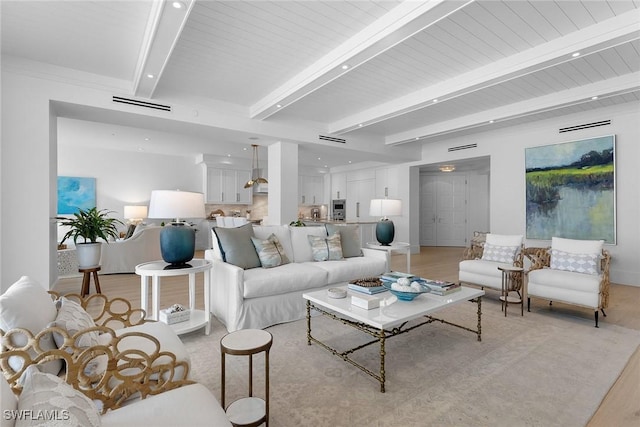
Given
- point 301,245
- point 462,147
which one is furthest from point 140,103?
point 462,147

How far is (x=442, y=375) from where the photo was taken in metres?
2.17

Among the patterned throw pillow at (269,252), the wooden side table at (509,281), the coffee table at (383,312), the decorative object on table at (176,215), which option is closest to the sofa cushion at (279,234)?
the patterned throw pillow at (269,252)

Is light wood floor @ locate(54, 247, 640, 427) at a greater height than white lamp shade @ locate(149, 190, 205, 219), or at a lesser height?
lesser

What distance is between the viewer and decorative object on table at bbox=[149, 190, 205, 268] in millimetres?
2771

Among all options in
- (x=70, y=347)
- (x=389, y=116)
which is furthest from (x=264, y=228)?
(x=389, y=116)

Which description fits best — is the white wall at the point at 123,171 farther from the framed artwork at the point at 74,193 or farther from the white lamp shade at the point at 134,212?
the white lamp shade at the point at 134,212

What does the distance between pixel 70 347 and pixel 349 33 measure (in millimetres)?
3225

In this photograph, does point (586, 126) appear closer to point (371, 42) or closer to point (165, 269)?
point (371, 42)

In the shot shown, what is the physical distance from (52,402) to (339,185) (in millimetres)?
9916

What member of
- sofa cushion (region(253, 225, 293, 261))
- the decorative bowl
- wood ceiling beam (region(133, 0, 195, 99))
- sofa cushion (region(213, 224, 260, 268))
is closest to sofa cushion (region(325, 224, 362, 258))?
sofa cushion (region(253, 225, 293, 261))

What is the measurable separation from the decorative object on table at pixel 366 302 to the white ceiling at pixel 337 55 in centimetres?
226

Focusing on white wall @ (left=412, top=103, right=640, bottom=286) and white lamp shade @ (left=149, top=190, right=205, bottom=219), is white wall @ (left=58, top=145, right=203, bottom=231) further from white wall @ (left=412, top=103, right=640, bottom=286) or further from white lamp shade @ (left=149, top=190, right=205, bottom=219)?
white wall @ (left=412, top=103, right=640, bottom=286)

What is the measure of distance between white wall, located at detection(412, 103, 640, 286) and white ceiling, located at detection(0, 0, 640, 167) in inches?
18.2

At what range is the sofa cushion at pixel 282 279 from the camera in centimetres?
296
